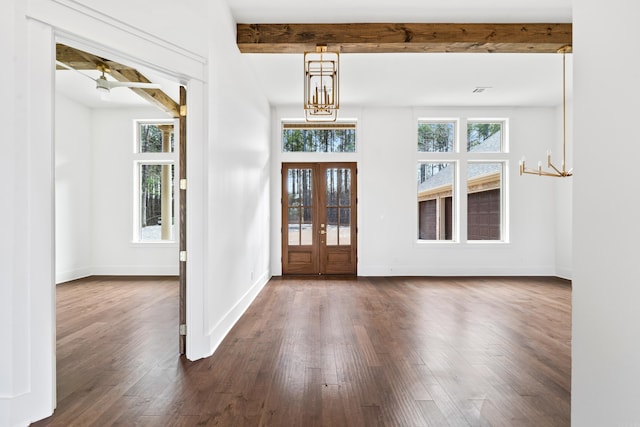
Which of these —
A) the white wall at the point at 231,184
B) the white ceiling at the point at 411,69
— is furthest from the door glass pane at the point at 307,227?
the white ceiling at the point at 411,69

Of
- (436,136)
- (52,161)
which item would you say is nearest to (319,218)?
(436,136)

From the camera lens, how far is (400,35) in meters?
3.96

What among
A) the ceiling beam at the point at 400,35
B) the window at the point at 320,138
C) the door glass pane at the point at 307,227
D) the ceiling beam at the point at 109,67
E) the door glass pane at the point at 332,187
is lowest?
the door glass pane at the point at 307,227

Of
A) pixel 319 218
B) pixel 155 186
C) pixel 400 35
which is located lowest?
pixel 319 218

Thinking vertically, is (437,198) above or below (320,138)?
below

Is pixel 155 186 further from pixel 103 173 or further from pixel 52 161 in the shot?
pixel 52 161

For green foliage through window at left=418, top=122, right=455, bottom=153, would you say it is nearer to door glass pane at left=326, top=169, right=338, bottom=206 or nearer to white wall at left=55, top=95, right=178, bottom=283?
door glass pane at left=326, top=169, right=338, bottom=206

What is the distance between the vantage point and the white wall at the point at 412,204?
6.78 m

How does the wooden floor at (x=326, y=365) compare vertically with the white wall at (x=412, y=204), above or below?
below

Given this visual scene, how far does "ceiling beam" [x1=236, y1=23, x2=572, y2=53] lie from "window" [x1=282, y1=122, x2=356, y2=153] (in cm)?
292

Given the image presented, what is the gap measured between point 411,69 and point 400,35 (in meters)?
1.20

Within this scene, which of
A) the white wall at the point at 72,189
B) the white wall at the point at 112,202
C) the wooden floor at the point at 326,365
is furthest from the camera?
the white wall at the point at 112,202

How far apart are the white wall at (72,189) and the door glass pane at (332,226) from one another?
475cm

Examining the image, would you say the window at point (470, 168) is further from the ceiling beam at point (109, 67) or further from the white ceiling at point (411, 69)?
the ceiling beam at point (109, 67)
